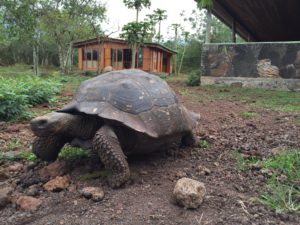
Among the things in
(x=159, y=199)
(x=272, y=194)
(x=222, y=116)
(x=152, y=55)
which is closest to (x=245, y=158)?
(x=272, y=194)

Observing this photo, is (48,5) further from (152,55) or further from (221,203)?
(221,203)

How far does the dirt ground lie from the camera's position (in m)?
2.18

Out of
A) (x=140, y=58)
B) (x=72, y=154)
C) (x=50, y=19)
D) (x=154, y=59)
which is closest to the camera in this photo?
(x=72, y=154)

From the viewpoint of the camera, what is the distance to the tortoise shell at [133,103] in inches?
110

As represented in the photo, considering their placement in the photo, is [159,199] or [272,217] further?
[159,199]

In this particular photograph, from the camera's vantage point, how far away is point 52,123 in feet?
8.66

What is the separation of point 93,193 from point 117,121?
0.54 m

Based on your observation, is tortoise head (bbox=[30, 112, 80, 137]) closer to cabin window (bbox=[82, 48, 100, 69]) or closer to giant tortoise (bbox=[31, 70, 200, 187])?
giant tortoise (bbox=[31, 70, 200, 187])

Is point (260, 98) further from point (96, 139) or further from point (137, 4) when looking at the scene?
point (137, 4)

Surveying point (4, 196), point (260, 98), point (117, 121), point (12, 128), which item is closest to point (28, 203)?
point (4, 196)

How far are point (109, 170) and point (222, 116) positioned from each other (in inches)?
138

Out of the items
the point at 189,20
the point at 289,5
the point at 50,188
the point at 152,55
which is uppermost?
the point at 189,20

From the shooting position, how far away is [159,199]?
244 cm

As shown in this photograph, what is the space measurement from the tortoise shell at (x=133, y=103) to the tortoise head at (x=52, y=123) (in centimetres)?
12
